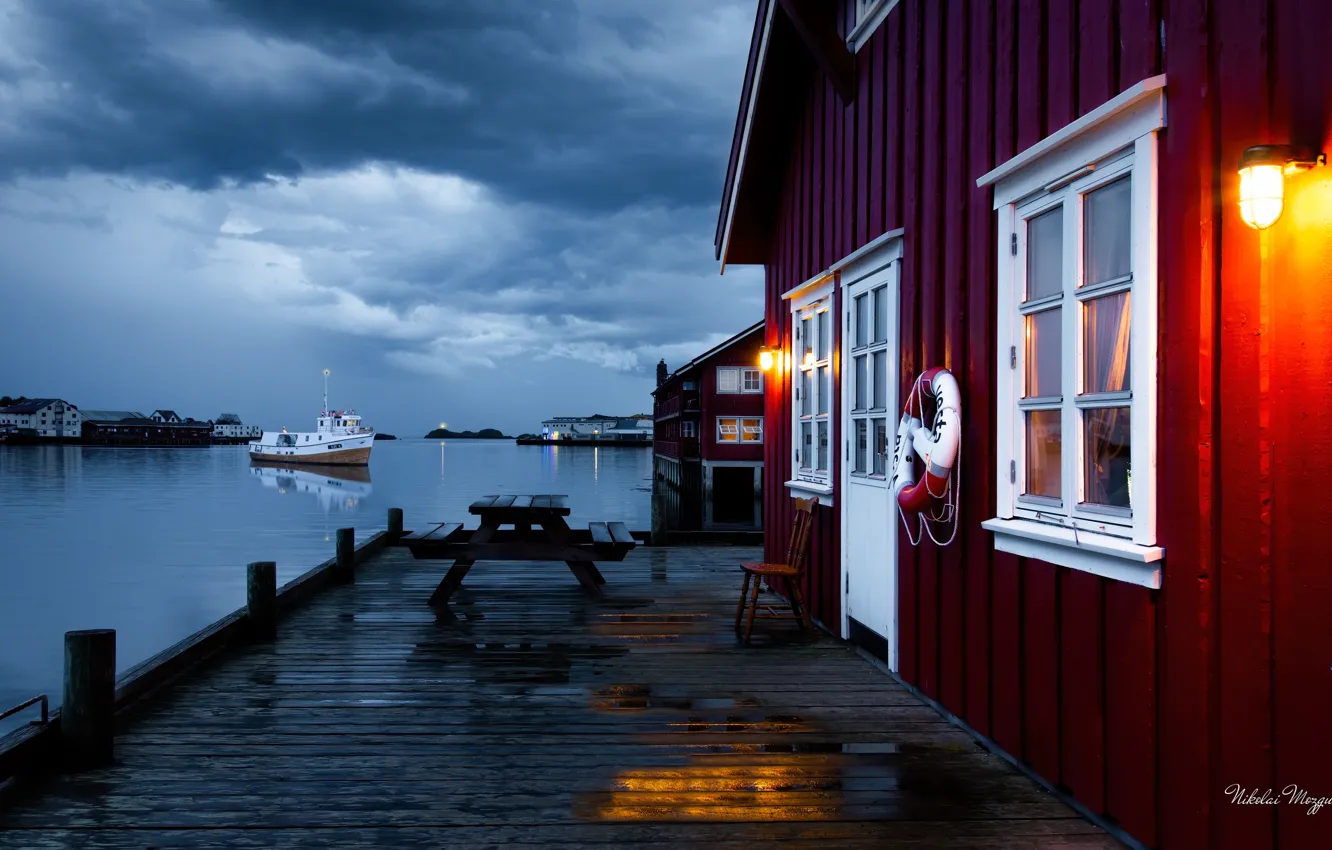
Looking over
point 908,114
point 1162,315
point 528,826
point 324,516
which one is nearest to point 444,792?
point 528,826

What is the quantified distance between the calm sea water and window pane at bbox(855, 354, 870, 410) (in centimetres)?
817

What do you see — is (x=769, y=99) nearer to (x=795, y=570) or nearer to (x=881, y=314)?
(x=881, y=314)

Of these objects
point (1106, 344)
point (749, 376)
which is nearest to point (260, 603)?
point (1106, 344)

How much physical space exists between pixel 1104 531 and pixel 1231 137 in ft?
4.71

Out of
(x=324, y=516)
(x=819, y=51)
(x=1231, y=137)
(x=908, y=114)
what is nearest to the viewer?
(x=1231, y=137)

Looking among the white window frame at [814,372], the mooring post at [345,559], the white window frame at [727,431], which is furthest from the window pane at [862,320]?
the white window frame at [727,431]

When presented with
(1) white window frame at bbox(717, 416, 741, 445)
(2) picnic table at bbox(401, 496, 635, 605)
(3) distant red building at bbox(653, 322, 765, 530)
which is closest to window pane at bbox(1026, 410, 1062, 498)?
(2) picnic table at bbox(401, 496, 635, 605)

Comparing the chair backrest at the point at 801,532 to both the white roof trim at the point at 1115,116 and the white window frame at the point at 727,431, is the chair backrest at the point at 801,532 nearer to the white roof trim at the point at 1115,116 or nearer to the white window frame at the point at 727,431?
the white roof trim at the point at 1115,116

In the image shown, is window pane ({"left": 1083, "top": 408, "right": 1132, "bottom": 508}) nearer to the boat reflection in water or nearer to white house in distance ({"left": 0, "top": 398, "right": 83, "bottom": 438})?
the boat reflection in water

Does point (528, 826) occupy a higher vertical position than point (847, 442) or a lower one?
lower

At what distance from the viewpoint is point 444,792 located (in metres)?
→ 3.48

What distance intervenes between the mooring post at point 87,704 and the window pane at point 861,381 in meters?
4.63

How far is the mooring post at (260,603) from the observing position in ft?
19.8

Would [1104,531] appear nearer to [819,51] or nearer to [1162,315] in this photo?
[1162,315]
